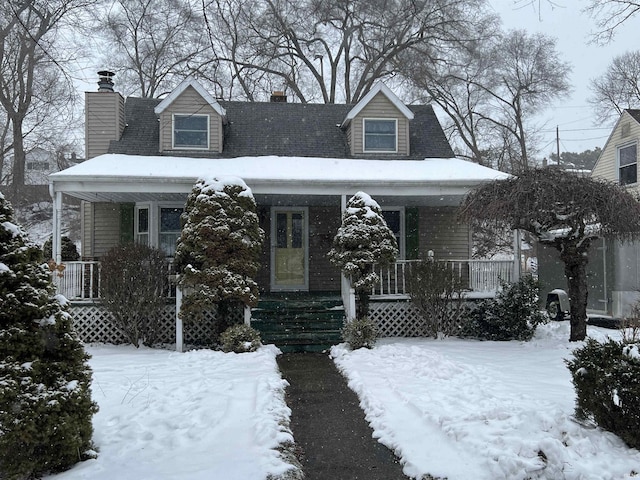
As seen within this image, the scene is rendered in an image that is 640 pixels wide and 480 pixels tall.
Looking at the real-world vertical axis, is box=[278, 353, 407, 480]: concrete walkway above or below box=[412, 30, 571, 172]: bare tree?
below

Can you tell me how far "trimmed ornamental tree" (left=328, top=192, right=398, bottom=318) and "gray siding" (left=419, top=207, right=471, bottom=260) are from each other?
3.88 metres

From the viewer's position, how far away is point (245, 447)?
14.9 feet

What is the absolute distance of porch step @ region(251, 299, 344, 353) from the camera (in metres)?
10.1

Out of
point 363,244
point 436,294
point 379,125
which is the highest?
point 379,125

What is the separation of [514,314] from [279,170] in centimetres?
587

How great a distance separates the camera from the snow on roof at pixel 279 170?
35.9 ft

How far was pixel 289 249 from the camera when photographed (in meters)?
13.6

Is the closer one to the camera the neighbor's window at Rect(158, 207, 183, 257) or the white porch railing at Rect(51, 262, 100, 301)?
the white porch railing at Rect(51, 262, 100, 301)

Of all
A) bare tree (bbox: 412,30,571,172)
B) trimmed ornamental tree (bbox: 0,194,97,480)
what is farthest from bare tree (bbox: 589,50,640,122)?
trimmed ornamental tree (bbox: 0,194,97,480)

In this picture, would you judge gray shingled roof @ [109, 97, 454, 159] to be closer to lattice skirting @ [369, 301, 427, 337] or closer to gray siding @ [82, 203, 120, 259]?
gray siding @ [82, 203, 120, 259]

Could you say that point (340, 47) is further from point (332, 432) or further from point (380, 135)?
point (332, 432)

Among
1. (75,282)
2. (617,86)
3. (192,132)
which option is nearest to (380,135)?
(192,132)

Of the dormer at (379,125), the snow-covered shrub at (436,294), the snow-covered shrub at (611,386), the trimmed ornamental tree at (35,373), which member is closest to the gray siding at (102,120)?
the dormer at (379,125)

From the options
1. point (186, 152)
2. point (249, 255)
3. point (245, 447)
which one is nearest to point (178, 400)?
point (245, 447)
